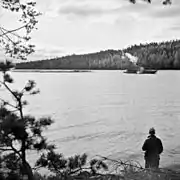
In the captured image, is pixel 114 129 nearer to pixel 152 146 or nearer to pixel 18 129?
pixel 152 146

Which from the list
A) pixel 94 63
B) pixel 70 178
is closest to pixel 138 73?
pixel 94 63

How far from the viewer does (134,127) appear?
695 inches

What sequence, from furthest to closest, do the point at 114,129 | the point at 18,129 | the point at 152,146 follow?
1. the point at 114,129
2. the point at 152,146
3. the point at 18,129

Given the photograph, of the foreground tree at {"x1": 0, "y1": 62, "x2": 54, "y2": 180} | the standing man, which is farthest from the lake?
the foreground tree at {"x1": 0, "y1": 62, "x2": 54, "y2": 180}

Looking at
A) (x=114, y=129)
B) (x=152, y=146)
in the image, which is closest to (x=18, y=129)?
(x=152, y=146)

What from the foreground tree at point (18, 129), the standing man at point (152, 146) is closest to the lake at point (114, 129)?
the standing man at point (152, 146)

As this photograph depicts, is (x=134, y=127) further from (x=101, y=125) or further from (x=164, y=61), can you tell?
(x=164, y=61)

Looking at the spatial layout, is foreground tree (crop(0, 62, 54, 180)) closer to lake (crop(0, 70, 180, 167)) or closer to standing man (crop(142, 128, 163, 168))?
standing man (crop(142, 128, 163, 168))

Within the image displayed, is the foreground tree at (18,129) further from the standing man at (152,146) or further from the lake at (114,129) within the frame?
the lake at (114,129)

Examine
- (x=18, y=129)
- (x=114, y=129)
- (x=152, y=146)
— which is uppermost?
(x=18, y=129)

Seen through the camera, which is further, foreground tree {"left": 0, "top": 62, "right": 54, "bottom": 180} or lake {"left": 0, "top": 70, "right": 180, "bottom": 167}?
lake {"left": 0, "top": 70, "right": 180, "bottom": 167}

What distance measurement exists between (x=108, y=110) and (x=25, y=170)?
833 inches

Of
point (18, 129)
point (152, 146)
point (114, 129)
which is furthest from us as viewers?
point (114, 129)

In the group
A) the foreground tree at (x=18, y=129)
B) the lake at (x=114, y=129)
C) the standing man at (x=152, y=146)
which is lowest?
the lake at (x=114, y=129)
